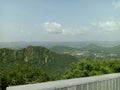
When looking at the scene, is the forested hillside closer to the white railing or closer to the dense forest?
the dense forest

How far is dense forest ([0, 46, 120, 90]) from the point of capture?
8438 mm

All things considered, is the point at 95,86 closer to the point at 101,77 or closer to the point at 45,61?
the point at 101,77

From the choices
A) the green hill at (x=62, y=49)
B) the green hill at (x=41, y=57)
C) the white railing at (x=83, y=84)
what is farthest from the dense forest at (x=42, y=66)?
the white railing at (x=83, y=84)

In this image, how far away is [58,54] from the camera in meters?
27.6

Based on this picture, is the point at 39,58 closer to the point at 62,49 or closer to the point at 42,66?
the point at 42,66

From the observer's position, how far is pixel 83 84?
10.8 ft

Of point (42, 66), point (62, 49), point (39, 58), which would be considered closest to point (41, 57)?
point (39, 58)

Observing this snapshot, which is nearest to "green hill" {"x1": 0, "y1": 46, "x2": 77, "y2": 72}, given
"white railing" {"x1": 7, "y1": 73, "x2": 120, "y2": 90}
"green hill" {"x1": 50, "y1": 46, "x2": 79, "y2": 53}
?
"green hill" {"x1": 50, "y1": 46, "x2": 79, "y2": 53}

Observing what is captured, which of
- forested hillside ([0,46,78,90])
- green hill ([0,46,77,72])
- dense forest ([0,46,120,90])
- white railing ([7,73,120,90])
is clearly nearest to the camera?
white railing ([7,73,120,90])

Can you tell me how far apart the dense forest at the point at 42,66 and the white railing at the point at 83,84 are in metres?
2.44

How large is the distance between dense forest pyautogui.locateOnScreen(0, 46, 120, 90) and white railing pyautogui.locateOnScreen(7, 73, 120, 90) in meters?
2.44

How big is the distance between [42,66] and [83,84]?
1921 centimetres

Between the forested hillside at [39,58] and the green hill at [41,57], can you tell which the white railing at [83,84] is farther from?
the green hill at [41,57]

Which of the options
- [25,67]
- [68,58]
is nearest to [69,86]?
[25,67]
